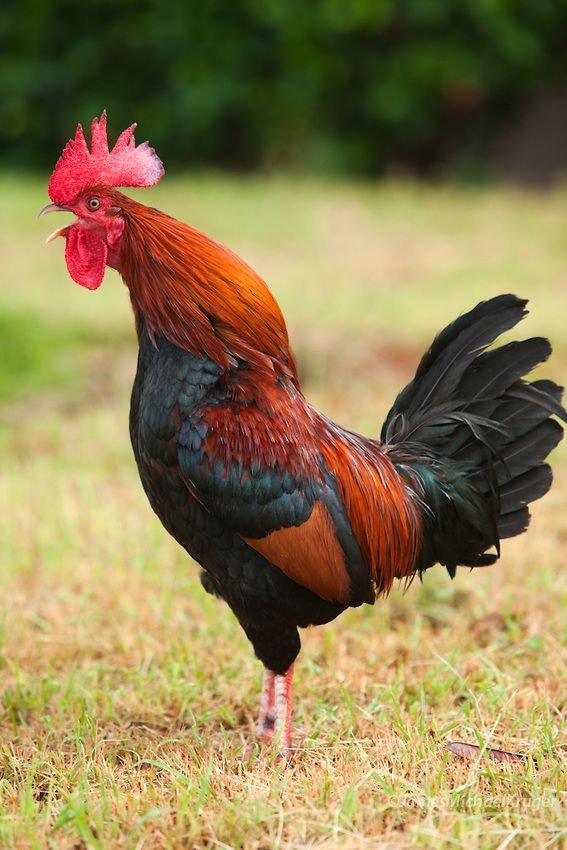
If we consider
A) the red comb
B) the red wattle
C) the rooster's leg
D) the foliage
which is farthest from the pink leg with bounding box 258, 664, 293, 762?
the foliage

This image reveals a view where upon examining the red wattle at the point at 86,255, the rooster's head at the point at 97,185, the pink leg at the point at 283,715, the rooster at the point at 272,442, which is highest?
the rooster's head at the point at 97,185

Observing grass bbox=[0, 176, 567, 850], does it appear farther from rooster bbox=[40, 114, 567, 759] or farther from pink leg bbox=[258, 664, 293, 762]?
rooster bbox=[40, 114, 567, 759]

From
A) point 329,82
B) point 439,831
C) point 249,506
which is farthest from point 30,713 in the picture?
point 329,82

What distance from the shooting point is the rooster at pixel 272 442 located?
9.14ft

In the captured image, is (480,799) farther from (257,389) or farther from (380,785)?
(257,389)

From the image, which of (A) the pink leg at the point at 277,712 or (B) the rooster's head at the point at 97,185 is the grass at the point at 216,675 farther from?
(B) the rooster's head at the point at 97,185

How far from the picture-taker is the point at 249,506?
2750 mm

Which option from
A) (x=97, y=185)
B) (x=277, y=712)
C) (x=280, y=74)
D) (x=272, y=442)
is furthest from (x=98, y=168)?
(x=280, y=74)

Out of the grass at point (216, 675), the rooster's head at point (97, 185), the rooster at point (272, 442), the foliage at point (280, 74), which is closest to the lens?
the grass at point (216, 675)

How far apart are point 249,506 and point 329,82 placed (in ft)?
48.7

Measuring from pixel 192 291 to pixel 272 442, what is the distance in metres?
0.49

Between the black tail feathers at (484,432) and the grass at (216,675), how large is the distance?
580mm

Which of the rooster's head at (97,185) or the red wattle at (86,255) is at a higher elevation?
the rooster's head at (97,185)

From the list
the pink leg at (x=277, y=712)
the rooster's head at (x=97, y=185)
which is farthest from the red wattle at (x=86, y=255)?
the pink leg at (x=277, y=712)
